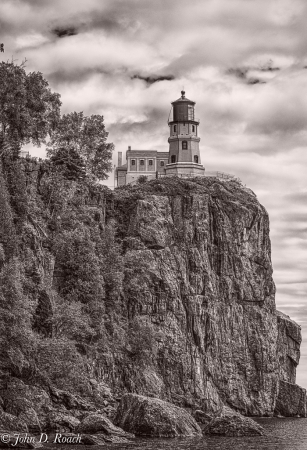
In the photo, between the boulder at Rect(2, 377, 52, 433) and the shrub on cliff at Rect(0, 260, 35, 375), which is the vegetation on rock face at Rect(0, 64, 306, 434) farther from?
the boulder at Rect(2, 377, 52, 433)

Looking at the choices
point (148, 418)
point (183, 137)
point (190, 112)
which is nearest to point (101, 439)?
point (148, 418)

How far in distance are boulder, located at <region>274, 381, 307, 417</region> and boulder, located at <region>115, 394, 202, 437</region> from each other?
64.7m

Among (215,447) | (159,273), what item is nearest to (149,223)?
(159,273)

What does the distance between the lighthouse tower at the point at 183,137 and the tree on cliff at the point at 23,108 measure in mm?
49572

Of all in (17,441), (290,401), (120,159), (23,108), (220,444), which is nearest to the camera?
(17,441)

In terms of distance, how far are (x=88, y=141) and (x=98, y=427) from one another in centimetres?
6347

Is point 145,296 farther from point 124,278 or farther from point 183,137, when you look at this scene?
point 183,137

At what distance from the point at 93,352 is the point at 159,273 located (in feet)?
72.8

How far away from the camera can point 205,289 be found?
12531 centimetres

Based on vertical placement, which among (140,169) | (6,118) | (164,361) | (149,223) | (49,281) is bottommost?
(164,361)

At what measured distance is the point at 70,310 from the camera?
296ft

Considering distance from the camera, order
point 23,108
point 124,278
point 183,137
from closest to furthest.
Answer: point 23,108, point 124,278, point 183,137

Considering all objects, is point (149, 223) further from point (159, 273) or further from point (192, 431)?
point (192, 431)

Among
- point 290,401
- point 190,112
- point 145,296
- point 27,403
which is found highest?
point 190,112
